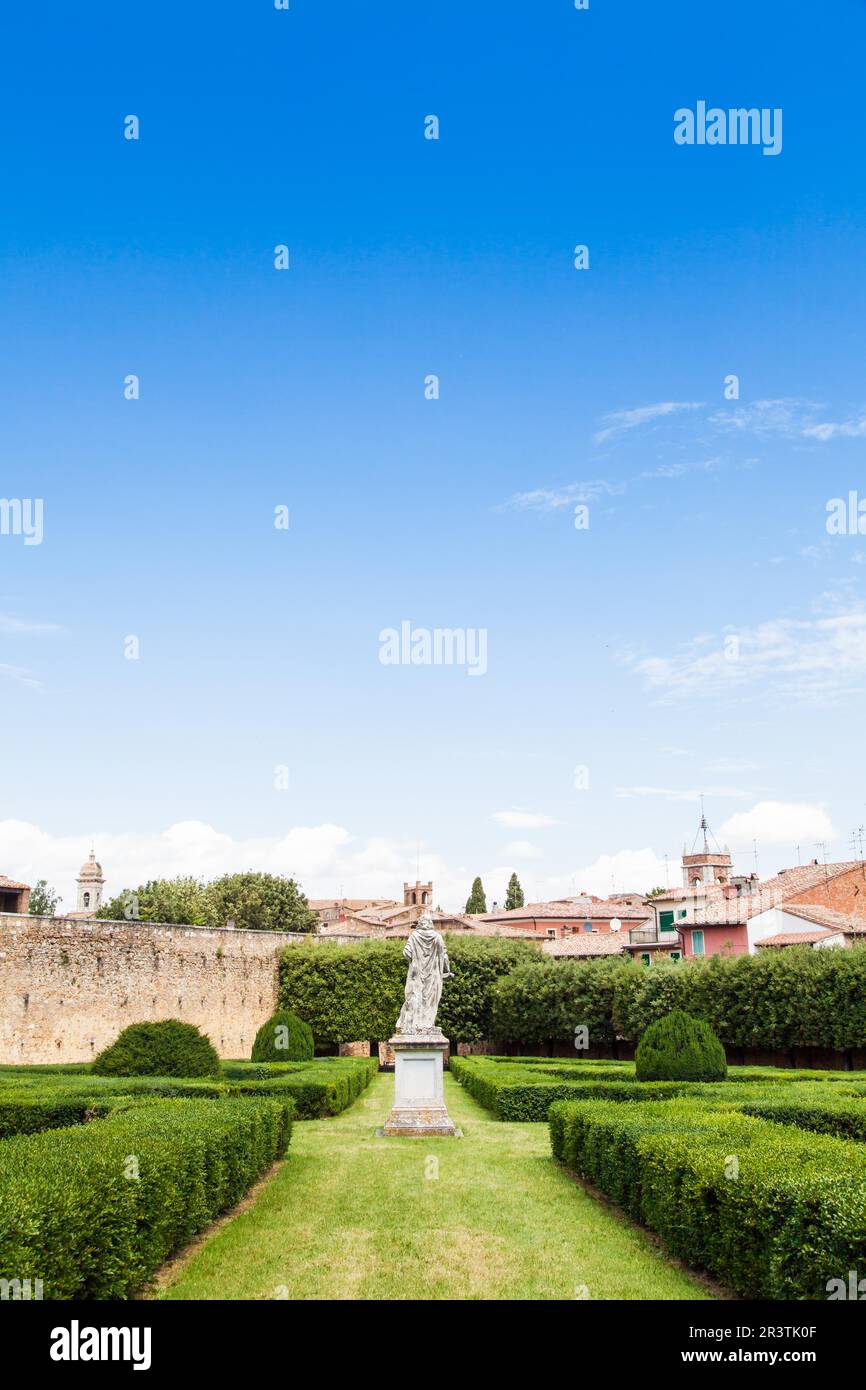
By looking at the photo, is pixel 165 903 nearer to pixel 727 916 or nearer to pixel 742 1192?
pixel 727 916

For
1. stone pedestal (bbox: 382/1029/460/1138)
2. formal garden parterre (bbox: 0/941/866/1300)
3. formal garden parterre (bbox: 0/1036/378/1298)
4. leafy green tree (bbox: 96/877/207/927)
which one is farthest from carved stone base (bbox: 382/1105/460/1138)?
leafy green tree (bbox: 96/877/207/927)

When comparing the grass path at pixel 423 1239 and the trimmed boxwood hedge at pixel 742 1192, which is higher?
the trimmed boxwood hedge at pixel 742 1192

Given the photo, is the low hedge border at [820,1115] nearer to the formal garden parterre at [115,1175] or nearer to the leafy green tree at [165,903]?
the formal garden parterre at [115,1175]

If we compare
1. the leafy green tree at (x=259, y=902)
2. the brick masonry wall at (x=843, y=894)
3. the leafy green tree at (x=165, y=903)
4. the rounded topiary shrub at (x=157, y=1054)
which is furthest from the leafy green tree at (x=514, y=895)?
the rounded topiary shrub at (x=157, y=1054)

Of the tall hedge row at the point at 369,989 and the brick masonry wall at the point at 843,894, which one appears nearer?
the tall hedge row at the point at 369,989

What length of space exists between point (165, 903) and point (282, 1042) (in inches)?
1605

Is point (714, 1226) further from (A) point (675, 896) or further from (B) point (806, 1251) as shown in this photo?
(A) point (675, 896)

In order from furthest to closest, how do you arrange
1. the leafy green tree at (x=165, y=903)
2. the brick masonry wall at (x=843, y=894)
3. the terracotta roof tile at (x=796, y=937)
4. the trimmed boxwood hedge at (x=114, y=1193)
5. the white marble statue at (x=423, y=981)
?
the leafy green tree at (x=165, y=903), the brick masonry wall at (x=843, y=894), the terracotta roof tile at (x=796, y=937), the white marble statue at (x=423, y=981), the trimmed boxwood hedge at (x=114, y=1193)

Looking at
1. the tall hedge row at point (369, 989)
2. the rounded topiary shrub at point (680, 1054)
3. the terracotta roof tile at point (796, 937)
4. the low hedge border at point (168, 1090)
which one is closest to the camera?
the low hedge border at point (168, 1090)

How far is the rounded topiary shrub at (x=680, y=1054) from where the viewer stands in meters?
20.6

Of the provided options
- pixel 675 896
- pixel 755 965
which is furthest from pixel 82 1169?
pixel 675 896

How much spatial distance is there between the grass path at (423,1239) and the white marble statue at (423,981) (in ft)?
10.3

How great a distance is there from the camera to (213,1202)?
9.95 m
